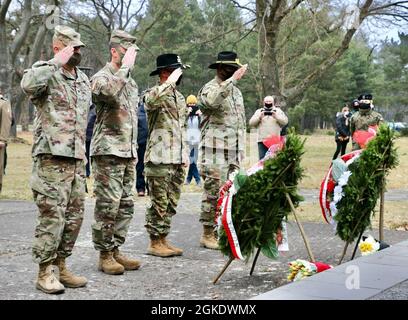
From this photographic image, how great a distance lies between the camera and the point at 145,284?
5.74 meters

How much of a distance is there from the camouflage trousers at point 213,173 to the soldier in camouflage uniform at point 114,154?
1402 mm

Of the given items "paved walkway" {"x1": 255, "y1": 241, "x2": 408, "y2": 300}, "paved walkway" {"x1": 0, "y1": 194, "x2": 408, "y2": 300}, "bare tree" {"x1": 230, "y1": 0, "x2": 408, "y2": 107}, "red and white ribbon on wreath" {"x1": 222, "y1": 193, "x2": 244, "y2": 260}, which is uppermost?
"bare tree" {"x1": 230, "y1": 0, "x2": 408, "y2": 107}

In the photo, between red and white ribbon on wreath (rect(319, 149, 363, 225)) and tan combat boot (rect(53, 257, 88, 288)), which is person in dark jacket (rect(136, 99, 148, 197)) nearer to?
red and white ribbon on wreath (rect(319, 149, 363, 225))

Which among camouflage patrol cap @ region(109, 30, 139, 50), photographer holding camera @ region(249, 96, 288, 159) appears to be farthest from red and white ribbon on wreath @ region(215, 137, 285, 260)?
photographer holding camera @ region(249, 96, 288, 159)

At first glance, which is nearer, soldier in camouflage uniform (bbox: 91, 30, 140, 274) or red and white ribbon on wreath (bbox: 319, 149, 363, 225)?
soldier in camouflage uniform (bbox: 91, 30, 140, 274)

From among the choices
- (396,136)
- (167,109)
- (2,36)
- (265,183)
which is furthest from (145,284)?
(2,36)

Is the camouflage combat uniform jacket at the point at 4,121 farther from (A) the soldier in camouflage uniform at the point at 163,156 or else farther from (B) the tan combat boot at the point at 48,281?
(B) the tan combat boot at the point at 48,281

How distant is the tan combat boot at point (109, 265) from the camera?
6.09 m

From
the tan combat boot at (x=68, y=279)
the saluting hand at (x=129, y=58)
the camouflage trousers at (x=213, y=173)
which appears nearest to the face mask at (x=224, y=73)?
the camouflage trousers at (x=213, y=173)

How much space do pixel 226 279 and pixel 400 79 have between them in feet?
200

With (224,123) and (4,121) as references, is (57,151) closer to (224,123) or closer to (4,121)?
(224,123)

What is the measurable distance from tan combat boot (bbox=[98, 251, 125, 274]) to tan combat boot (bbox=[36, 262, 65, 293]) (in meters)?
0.76

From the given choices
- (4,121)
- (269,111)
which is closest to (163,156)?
(4,121)

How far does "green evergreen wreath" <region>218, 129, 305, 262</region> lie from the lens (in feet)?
18.8
